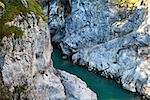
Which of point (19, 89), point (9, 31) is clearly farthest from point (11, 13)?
point (19, 89)

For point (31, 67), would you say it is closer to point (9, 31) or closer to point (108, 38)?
point (9, 31)

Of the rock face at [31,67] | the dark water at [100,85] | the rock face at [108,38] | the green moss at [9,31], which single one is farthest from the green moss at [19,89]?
the rock face at [108,38]

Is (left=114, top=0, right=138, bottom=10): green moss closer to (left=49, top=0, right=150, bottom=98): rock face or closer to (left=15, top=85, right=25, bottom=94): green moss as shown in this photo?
(left=49, top=0, right=150, bottom=98): rock face

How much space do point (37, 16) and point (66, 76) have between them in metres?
6.35

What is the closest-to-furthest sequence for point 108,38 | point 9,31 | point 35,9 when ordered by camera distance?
point 9,31, point 35,9, point 108,38

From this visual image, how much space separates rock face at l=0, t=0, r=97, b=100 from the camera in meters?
24.0

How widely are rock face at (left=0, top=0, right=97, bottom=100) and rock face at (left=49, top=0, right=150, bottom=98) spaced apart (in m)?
14.0

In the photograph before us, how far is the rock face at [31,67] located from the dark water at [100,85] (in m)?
9.14

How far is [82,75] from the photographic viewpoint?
154 feet

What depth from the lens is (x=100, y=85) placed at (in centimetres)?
4375

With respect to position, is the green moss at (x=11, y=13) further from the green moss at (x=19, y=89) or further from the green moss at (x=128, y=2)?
the green moss at (x=128, y=2)

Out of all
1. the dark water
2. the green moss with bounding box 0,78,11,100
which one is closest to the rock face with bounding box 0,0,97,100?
the green moss with bounding box 0,78,11,100

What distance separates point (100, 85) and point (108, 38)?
34.6 ft

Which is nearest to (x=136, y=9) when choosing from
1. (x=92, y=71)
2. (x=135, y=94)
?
(x=92, y=71)
